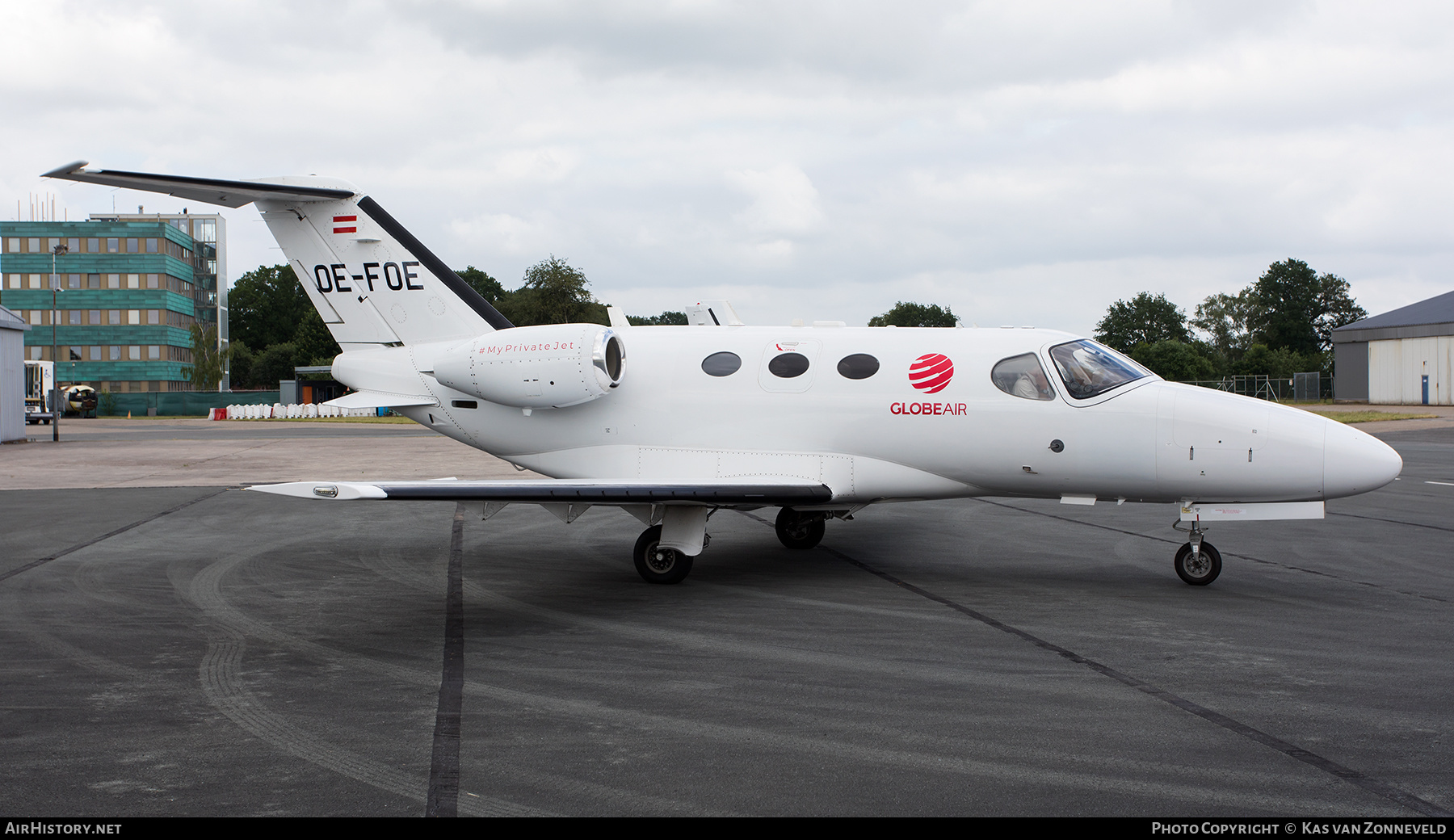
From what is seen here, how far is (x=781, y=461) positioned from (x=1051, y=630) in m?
3.47

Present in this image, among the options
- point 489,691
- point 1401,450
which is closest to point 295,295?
point 1401,450

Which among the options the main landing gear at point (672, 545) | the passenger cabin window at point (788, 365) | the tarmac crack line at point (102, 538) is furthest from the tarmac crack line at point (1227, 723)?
the tarmac crack line at point (102, 538)

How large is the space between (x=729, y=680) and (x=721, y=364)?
4925 millimetres

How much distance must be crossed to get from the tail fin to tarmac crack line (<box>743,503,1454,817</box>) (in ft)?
22.4

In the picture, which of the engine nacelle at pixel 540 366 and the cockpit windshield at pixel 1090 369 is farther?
the engine nacelle at pixel 540 366

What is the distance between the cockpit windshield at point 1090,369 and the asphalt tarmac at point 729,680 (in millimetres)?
2051

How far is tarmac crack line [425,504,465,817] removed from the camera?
4812 millimetres

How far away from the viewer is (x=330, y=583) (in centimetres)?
1055

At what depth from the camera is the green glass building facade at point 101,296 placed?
110375 millimetres

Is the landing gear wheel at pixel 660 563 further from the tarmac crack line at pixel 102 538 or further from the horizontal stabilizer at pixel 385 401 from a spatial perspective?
the tarmac crack line at pixel 102 538

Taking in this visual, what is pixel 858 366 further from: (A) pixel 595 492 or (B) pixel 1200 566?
(B) pixel 1200 566

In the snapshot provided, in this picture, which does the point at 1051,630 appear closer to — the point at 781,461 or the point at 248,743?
the point at 781,461

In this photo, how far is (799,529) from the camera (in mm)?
12805

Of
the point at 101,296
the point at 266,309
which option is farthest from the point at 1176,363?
the point at 101,296
